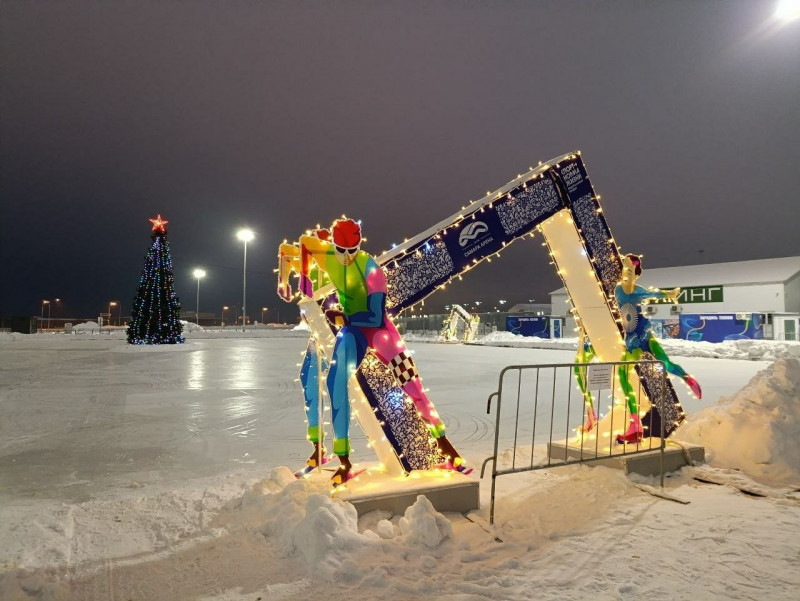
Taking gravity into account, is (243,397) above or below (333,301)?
below

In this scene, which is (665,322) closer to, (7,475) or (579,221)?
(579,221)

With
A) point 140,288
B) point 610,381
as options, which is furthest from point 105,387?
point 140,288

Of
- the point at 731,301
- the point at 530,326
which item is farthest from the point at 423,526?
the point at 731,301

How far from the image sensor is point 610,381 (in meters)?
5.65

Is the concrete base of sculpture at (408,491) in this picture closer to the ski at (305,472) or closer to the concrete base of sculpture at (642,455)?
the ski at (305,472)

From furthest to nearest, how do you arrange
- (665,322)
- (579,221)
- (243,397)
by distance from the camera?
1. (665,322)
2. (243,397)
3. (579,221)

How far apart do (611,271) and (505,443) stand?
2.76 metres

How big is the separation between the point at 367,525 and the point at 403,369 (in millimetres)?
1309

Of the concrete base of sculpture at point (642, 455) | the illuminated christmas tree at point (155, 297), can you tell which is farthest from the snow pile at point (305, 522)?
the illuminated christmas tree at point (155, 297)

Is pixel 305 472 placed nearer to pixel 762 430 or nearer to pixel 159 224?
pixel 762 430

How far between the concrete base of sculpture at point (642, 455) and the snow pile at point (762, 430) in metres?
0.39

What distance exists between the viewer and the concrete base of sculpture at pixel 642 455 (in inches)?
221

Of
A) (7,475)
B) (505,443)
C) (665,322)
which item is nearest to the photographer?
(7,475)

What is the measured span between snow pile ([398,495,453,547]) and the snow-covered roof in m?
41.4
